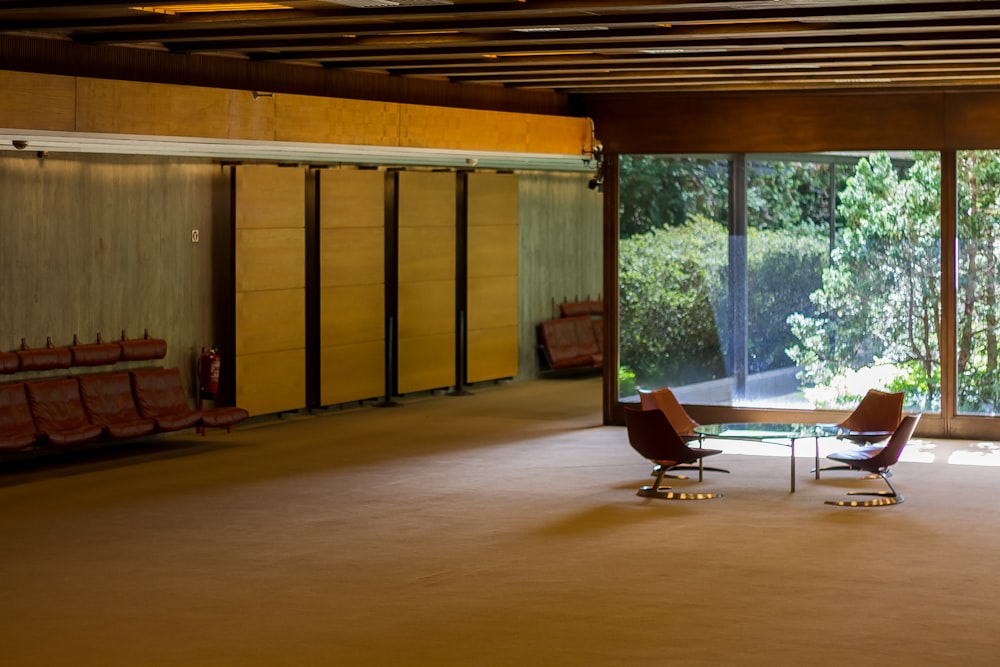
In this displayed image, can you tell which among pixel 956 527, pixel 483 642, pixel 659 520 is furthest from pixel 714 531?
pixel 483 642

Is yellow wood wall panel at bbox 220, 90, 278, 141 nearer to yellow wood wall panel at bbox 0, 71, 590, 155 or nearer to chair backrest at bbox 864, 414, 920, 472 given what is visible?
yellow wood wall panel at bbox 0, 71, 590, 155

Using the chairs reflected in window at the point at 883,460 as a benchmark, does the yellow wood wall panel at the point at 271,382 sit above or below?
above

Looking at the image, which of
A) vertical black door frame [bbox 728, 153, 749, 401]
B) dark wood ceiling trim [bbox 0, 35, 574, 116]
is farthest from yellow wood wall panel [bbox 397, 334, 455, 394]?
vertical black door frame [bbox 728, 153, 749, 401]

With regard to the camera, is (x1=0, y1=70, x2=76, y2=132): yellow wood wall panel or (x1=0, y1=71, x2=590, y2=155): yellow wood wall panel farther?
(x1=0, y1=71, x2=590, y2=155): yellow wood wall panel

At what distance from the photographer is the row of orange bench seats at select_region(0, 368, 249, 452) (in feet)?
40.1

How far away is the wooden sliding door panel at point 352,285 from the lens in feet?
52.9

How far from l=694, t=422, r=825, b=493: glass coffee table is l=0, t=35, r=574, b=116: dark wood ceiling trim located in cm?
439

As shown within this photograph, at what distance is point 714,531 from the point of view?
32.8 feet

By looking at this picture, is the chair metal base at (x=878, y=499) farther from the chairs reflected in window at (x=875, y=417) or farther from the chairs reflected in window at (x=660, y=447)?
the chairs reflected in window at (x=660, y=447)

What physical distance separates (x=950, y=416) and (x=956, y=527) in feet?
15.2

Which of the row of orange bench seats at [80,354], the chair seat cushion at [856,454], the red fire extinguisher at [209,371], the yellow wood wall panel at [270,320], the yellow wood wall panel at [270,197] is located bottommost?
the chair seat cushion at [856,454]

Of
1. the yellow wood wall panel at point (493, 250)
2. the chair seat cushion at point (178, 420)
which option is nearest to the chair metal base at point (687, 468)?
the chair seat cushion at point (178, 420)

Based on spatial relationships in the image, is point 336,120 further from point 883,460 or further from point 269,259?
point 883,460

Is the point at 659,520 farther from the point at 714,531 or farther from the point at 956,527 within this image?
the point at 956,527
